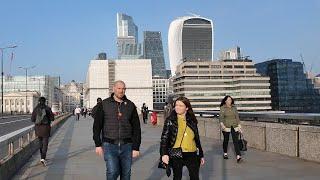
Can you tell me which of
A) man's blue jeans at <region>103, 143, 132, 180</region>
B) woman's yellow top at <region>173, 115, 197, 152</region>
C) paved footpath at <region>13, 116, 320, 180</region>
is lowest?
paved footpath at <region>13, 116, 320, 180</region>

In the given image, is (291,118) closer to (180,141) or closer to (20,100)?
(180,141)

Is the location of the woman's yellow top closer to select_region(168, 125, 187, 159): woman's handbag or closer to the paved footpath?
select_region(168, 125, 187, 159): woman's handbag

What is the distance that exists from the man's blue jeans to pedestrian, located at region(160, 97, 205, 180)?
0.71 meters

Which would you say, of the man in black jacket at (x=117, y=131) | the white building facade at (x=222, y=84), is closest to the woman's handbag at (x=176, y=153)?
the man in black jacket at (x=117, y=131)

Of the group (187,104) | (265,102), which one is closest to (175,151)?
(187,104)

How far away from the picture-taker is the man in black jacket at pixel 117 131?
22.8 ft

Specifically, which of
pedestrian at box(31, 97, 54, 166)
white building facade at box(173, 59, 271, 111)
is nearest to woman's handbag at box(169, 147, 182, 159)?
pedestrian at box(31, 97, 54, 166)

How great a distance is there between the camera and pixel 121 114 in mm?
6945

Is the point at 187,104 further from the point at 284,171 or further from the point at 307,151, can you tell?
the point at 307,151

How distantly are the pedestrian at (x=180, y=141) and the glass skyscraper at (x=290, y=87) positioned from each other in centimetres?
11048

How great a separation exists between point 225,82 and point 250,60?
12972 mm

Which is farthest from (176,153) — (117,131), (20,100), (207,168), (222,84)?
(20,100)

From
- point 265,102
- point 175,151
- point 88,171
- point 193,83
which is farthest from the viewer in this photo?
point 193,83

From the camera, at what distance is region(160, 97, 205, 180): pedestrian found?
6.46 m
